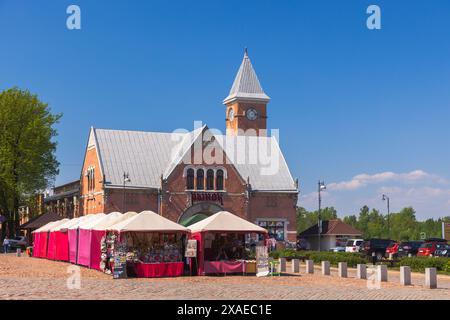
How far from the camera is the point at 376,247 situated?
5294 centimetres

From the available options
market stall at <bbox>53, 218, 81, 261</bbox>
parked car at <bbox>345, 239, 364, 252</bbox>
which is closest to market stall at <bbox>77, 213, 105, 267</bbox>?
market stall at <bbox>53, 218, 81, 261</bbox>

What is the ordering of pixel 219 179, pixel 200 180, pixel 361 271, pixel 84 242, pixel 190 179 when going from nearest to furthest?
pixel 361 271 → pixel 84 242 → pixel 190 179 → pixel 200 180 → pixel 219 179

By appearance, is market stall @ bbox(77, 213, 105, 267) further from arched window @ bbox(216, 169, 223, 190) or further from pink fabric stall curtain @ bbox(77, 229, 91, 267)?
arched window @ bbox(216, 169, 223, 190)

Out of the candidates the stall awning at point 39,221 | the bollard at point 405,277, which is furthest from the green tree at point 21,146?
the bollard at point 405,277

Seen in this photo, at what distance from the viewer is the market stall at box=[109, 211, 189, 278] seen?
28781 millimetres

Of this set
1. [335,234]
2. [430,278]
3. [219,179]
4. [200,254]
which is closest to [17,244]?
[219,179]

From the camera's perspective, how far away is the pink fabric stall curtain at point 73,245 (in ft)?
127

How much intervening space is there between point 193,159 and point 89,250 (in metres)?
29.0

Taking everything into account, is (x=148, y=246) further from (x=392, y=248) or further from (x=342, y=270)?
(x=392, y=248)

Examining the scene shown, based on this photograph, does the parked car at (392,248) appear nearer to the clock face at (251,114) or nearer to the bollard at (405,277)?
the bollard at (405,277)

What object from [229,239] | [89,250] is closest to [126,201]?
[89,250]

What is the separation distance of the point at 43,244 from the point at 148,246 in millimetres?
20525

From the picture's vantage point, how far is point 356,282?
28.1m
